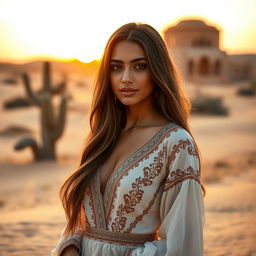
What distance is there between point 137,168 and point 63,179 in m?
8.39

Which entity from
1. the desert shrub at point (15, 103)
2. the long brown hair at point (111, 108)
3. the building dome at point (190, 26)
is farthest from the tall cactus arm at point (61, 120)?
the building dome at point (190, 26)

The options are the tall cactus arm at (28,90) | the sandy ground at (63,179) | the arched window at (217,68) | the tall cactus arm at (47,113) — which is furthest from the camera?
the arched window at (217,68)

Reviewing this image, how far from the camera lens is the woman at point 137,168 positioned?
2.07 meters

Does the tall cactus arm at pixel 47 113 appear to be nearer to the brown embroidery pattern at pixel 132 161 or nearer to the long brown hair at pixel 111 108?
the long brown hair at pixel 111 108

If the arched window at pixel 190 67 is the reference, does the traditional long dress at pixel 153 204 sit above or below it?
above

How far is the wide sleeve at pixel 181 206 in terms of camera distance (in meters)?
2.02

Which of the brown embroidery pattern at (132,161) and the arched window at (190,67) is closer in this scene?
the brown embroidery pattern at (132,161)

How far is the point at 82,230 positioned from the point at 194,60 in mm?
38806

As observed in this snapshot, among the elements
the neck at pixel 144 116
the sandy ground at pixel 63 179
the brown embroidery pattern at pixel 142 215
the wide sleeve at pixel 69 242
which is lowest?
the sandy ground at pixel 63 179

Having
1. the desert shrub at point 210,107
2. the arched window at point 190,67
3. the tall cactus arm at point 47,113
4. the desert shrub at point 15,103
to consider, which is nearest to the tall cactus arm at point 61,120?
the tall cactus arm at point 47,113

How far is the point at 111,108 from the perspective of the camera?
2543 mm

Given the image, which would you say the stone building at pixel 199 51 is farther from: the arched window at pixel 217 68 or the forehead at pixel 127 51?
the forehead at pixel 127 51

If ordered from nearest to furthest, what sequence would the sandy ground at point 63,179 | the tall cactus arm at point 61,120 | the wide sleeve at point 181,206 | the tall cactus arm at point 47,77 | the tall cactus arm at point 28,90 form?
1. the wide sleeve at point 181,206
2. the sandy ground at point 63,179
3. the tall cactus arm at point 61,120
4. the tall cactus arm at point 28,90
5. the tall cactus arm at point 47,77

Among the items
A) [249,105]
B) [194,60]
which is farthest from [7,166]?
[194,60]
